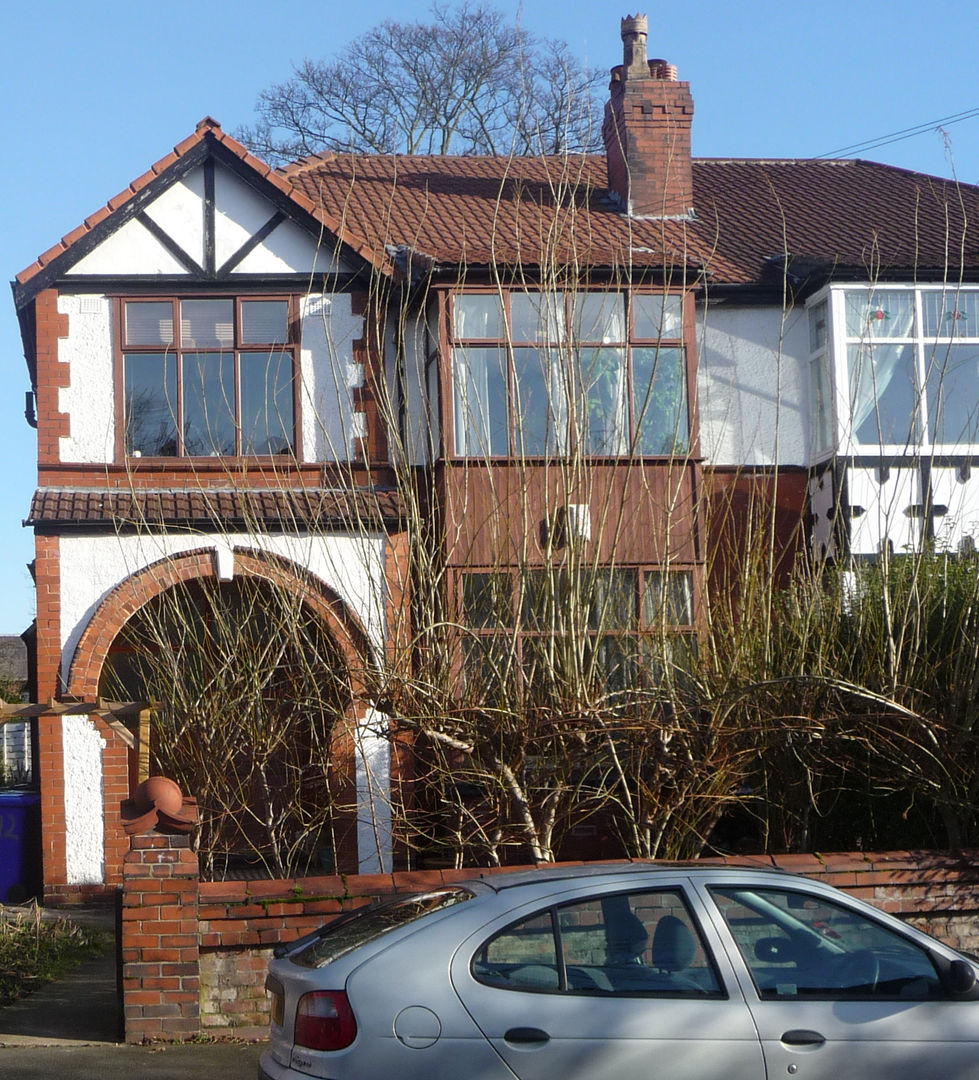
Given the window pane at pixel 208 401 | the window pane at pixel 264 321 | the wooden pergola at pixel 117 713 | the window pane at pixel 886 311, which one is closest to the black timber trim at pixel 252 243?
the window pane at pixel 264 321

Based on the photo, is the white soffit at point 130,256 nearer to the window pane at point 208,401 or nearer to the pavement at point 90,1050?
the window pane at point 208,401

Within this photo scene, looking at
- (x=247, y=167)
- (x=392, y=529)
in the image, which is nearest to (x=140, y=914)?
(x=392, y=529)

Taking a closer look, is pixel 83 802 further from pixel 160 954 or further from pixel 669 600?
pixel 669 600

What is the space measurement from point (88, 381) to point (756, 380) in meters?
7.69

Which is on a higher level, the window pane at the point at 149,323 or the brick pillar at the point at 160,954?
the window pane at the point at 149,323

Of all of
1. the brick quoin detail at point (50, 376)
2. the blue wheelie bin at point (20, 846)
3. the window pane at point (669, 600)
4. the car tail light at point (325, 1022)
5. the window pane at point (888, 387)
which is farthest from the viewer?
the window pane at point (888, 387)

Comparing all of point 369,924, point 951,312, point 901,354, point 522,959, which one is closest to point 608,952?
point 522,959

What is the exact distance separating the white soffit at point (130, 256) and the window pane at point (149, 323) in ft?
1.27

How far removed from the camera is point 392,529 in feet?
46.1

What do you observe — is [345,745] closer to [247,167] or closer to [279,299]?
[279,299]

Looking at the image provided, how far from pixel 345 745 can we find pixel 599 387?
4.76 metres

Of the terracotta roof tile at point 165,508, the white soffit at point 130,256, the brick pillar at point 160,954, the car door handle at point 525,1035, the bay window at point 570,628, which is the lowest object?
the brick pillar at point 160,954

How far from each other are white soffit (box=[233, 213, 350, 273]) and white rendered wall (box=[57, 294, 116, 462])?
5.27ft

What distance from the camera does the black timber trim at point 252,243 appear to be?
1441 centimetres
